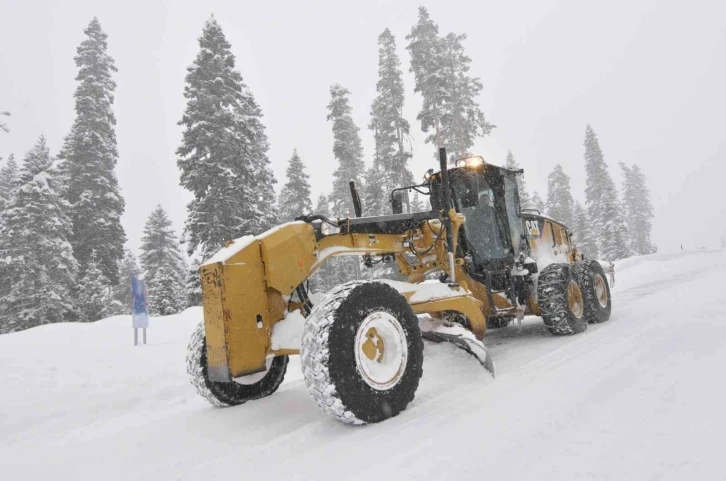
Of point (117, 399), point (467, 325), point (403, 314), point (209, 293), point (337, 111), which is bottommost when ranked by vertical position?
point (117, 399)

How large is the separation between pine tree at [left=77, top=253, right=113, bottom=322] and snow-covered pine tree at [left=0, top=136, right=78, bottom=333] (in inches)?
34.5

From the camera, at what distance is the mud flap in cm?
438

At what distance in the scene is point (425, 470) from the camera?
91.5 inches

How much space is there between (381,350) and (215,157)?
699 inches

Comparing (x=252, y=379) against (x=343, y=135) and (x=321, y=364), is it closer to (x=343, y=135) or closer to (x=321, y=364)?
(x=321, y=364)

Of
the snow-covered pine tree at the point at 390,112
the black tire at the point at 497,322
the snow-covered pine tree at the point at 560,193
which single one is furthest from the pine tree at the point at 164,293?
the snow-covered pine tree at the point at 560,193

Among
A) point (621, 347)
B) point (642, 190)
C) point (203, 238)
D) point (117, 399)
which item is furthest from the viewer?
point (642, 190)

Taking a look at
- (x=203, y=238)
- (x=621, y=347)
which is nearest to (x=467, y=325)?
(x=621, y=347)

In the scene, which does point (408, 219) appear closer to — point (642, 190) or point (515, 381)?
point (515, 381)

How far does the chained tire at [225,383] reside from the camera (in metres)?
4.10

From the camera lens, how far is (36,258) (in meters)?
23.1

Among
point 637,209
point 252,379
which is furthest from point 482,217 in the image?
point 637,209

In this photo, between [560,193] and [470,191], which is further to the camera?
[560,193]

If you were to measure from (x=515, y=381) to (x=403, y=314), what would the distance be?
1.31 meters
